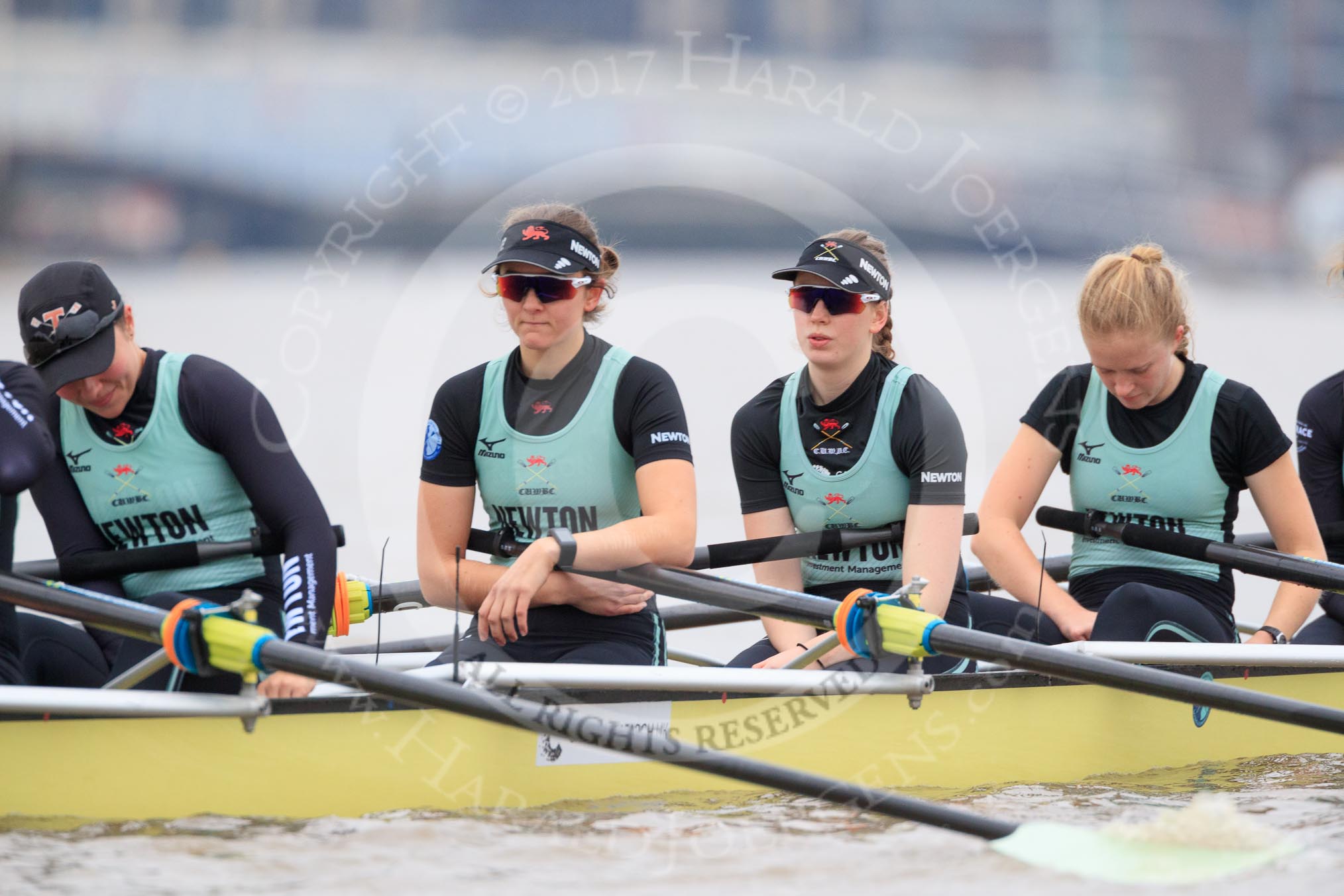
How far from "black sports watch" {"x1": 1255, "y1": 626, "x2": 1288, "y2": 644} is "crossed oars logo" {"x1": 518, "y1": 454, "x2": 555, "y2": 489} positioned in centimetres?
185

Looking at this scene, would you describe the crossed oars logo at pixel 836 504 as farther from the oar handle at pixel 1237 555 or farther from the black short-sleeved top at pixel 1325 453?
the black short-sleeved top at pixel 1325 453

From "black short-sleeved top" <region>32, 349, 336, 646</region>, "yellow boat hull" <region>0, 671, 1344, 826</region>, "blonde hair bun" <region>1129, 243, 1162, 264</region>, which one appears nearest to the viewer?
"yellow boat hull" <region>0, 671, 1344, 826</region>

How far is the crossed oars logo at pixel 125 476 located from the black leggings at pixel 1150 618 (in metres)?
2.15

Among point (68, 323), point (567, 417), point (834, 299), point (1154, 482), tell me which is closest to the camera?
point (68, 323)

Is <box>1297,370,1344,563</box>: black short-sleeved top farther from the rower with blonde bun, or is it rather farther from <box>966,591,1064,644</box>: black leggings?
<box>966,591,1064,644</box>: black leggings

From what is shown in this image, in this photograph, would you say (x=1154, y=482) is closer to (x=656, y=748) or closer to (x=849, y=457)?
(x=849, y=457)

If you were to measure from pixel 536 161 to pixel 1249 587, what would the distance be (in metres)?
11.1

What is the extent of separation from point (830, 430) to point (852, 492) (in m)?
0.15

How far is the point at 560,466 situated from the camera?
120 inches

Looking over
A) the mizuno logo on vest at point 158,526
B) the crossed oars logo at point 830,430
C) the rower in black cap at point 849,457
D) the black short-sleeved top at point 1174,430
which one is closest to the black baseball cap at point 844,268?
the rower in black cap at point 849,457

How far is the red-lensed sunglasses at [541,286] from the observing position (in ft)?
9.79

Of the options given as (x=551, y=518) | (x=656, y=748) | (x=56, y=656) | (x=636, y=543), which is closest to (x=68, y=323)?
(x=56, y=656)

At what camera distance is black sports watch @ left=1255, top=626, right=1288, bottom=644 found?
3.59 metres

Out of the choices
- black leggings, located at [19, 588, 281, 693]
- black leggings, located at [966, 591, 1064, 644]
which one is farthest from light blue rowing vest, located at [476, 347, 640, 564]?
black leggings, located at [966, 591, 1064, 644]
